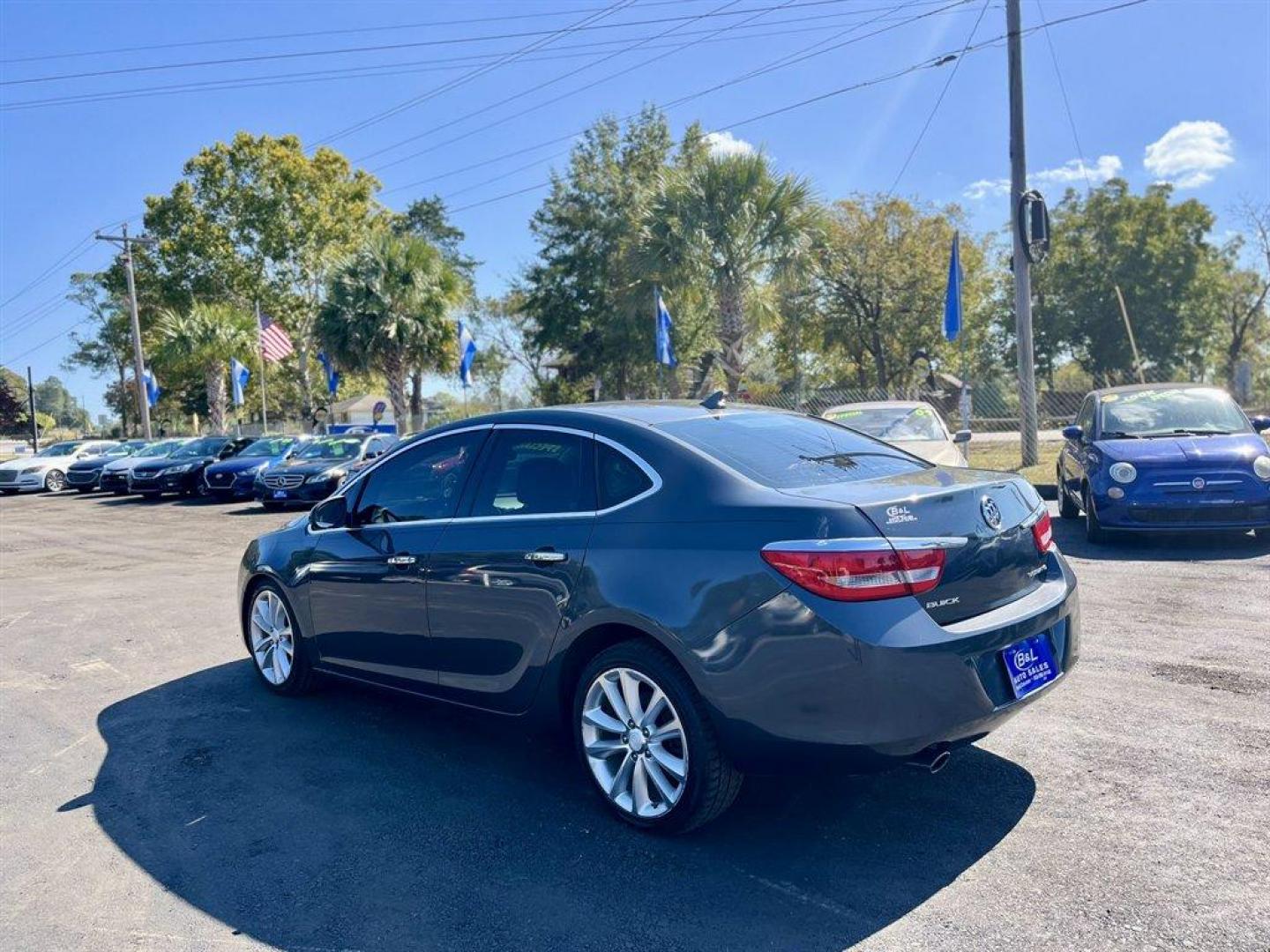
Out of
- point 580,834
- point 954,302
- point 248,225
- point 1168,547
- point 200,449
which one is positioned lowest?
point 580,834

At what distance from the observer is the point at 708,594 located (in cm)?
331

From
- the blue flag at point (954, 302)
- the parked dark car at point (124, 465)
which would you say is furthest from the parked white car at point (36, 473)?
the blue flag at point (954, 302)

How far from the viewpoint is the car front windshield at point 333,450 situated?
18.9 m

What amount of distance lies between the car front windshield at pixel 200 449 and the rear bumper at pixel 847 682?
74.4 ft

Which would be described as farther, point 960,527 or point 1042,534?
point 1042,534

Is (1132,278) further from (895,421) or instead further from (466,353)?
(895,421)

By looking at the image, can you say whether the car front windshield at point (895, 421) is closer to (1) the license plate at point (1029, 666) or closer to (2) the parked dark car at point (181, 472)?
(1) the license plate at point (1029, 666)

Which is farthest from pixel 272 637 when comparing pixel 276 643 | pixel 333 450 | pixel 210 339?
pixel 210 339

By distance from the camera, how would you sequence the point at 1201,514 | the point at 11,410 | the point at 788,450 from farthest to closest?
the point at 11,410
the point at 1201,514
the point at 788,450

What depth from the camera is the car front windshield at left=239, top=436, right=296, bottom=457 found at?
21.5 meters

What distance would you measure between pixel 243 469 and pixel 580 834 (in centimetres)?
1888

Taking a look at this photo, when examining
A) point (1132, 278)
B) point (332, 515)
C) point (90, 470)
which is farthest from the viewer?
point (1132, 278)

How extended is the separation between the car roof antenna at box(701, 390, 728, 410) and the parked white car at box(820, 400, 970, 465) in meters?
6.83

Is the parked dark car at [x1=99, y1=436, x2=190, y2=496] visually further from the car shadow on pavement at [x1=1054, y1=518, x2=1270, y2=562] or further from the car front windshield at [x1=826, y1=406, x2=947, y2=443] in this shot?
the car shadow on pavement at [x1=1054, y1=518, x2=1270, y2=562]
